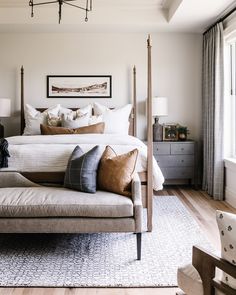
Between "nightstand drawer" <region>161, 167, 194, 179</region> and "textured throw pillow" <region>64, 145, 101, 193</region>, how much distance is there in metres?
2.43

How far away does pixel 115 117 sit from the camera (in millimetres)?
5137

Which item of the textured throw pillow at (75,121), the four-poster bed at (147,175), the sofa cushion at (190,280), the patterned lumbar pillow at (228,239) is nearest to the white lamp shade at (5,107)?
the textured throw pillow at (75,121)

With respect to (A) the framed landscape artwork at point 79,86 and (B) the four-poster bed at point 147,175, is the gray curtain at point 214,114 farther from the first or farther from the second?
(B) the four-poster bed at point 147,175

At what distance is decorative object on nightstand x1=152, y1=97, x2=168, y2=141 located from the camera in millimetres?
5336

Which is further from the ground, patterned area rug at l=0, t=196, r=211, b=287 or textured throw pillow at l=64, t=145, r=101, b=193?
textured throw pillow at l=64, t=145, r=101, b=193

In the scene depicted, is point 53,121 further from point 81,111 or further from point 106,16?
point 106,16

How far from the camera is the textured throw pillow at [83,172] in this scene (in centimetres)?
297

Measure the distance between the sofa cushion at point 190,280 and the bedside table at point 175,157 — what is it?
3815mm

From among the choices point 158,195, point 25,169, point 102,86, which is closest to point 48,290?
point 25,169

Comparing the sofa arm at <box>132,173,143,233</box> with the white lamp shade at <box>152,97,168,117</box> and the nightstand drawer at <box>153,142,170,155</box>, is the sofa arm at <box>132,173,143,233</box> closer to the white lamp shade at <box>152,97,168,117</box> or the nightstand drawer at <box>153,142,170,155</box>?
the nightstand drawer at <box>153,142,170,155</box>

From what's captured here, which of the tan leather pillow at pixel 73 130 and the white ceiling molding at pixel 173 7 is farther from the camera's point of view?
the tan leather pillow at pixel 73 130

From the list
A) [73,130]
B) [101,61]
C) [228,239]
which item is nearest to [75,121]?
[73,130]

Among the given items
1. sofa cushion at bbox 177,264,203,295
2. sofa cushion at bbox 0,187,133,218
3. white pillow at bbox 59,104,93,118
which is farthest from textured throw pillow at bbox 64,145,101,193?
white pillow at bbox 59,104,93,118

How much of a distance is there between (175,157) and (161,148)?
0.26 metres
